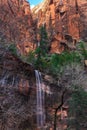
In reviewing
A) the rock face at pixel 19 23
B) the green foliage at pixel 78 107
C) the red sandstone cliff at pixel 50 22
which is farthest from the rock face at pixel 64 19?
the green foliage at pixel 78 107

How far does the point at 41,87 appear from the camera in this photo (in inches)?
1423

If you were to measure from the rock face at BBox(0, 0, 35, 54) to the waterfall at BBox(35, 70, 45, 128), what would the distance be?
15.2m

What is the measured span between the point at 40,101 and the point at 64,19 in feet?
123

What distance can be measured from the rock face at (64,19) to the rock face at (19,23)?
16.3ft

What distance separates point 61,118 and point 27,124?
435cm

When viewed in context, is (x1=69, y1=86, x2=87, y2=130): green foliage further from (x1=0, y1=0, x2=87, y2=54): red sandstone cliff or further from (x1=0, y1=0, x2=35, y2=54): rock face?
(x1=0, y1=0, x2=87, y2=54): red sandstone cliff

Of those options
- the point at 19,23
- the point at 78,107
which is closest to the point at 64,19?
the point at 19,23

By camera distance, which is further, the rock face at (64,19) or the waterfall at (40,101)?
the rock face at (64,19)

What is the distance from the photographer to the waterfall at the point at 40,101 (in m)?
33.6

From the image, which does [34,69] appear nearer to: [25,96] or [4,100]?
[25,96]

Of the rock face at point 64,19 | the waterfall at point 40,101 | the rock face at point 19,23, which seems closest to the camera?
the waterfall at point 40,101

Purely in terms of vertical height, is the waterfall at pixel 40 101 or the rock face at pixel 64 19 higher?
the rock face at pixel 64 19

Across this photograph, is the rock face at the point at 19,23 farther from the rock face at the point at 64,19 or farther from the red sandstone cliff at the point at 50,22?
the rock face at the point at 64,19

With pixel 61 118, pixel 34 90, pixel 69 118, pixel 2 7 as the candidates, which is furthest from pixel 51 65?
pixel 2 7
